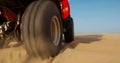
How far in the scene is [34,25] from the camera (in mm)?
4449

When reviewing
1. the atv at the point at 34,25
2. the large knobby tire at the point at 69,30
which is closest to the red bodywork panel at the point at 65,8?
the atv at the point at 34,25

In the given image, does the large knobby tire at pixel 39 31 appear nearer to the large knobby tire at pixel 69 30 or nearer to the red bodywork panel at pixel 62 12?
the red bodywork panel at pixel 62 12

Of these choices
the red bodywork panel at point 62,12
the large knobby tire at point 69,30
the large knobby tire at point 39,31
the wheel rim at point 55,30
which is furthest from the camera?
the large knobby tire at point 69,30

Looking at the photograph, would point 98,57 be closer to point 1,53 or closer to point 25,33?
point 25,33

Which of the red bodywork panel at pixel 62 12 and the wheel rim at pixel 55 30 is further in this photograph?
the red bodywork panel at pixel 62 12

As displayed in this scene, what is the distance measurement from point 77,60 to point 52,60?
1.45 ft

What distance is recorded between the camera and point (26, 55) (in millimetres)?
4730

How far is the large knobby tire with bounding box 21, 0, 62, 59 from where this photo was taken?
443cm

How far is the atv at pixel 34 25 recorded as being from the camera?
445cm

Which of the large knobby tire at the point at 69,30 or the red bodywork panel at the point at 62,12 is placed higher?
the red bodywork panel at the point at 62,12

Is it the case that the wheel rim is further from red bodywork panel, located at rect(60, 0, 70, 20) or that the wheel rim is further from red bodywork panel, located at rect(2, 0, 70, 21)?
red bodywork panel, located at rect(60, 0, 70, 20)

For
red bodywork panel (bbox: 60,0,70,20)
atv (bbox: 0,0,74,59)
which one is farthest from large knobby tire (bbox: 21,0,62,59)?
red bodywork panel (bbox: 60,0,70,20)

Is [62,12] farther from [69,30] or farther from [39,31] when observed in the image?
[39,31]

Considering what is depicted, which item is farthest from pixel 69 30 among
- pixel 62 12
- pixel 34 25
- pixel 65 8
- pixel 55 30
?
pixel 34 25
